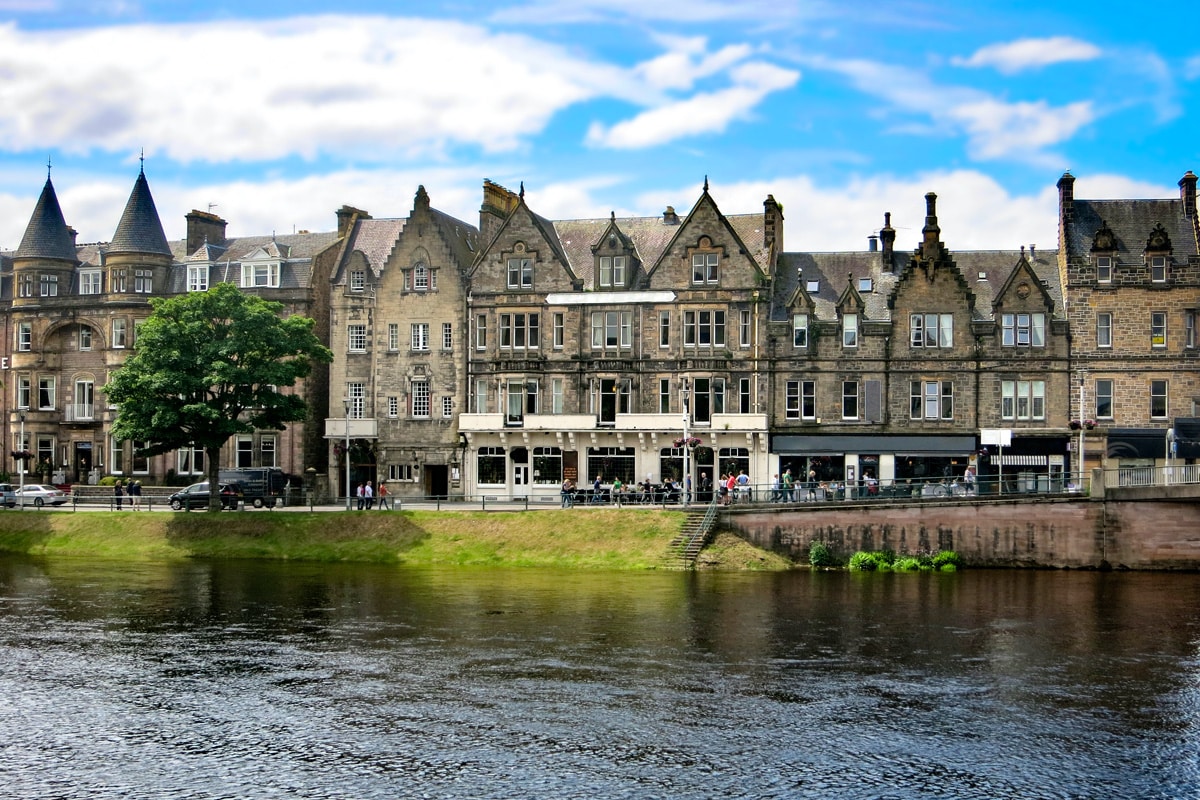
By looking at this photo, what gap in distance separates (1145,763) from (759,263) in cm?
4899

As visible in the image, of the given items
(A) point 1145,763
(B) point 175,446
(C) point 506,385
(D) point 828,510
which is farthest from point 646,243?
(A) point 1145,763

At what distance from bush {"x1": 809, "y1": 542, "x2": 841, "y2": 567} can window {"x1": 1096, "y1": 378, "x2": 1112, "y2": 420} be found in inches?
813

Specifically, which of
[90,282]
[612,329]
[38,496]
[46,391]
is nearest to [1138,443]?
[612,329]

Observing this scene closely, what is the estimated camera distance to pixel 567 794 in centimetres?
2555

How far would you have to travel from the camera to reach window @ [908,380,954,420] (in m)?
70.3

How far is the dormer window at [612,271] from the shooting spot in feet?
243

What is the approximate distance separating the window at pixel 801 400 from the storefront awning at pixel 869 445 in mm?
1322

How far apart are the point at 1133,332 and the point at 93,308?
210 ft

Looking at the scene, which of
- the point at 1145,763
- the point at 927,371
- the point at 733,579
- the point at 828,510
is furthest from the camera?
the point at 927,371

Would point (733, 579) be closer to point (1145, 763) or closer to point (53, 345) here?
point (1145, 763)

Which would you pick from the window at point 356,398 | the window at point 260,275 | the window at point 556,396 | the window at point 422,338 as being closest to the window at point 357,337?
the window at point 356,398

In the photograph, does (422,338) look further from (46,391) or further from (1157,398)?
(1157,398)

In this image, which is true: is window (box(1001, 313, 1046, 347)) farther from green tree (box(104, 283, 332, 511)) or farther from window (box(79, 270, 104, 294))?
window (box(79, 270, 104, 294))

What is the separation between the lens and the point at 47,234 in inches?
3378
